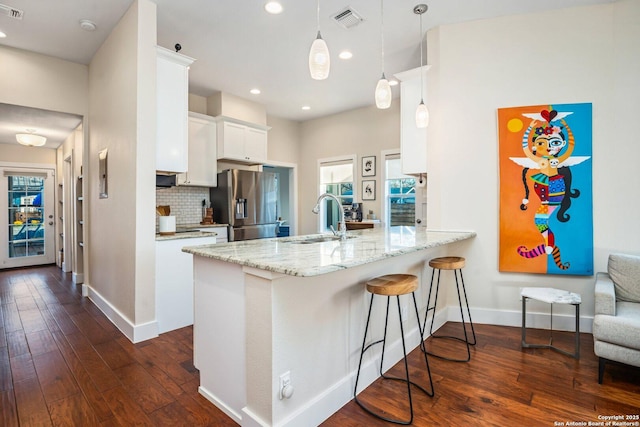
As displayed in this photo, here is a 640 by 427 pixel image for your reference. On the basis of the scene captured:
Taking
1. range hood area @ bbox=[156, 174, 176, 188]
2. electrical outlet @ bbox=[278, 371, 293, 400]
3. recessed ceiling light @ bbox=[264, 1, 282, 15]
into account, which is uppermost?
recessed ceiling light @ bbox=[264, 1, 282, 15]

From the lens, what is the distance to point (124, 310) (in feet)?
10.1

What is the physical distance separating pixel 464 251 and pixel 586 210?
3.64ft

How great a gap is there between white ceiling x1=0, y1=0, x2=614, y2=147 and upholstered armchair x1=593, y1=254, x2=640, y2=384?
2.40 metres

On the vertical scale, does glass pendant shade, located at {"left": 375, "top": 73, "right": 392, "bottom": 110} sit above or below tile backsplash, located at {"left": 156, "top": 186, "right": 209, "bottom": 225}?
above

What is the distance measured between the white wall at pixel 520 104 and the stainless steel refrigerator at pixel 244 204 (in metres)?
2.88

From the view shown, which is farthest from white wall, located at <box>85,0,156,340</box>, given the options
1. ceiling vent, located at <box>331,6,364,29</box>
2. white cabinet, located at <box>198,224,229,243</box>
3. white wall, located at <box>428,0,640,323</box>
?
white wall, located at <box>428,0,640,323</box>

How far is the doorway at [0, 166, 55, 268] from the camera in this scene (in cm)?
618

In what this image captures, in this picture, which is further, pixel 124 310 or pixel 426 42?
pixel 426 42

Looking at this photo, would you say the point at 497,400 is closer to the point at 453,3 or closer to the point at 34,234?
the point at 453,3

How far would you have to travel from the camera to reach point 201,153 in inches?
196

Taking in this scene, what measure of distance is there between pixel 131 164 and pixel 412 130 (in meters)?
2.84

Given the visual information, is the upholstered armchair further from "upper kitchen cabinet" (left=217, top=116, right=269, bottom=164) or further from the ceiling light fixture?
the ceiling light fixture

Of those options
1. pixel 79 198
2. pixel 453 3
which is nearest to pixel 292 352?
pixel 453 3

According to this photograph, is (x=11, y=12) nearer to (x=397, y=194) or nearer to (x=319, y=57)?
(x=319, y=57)
